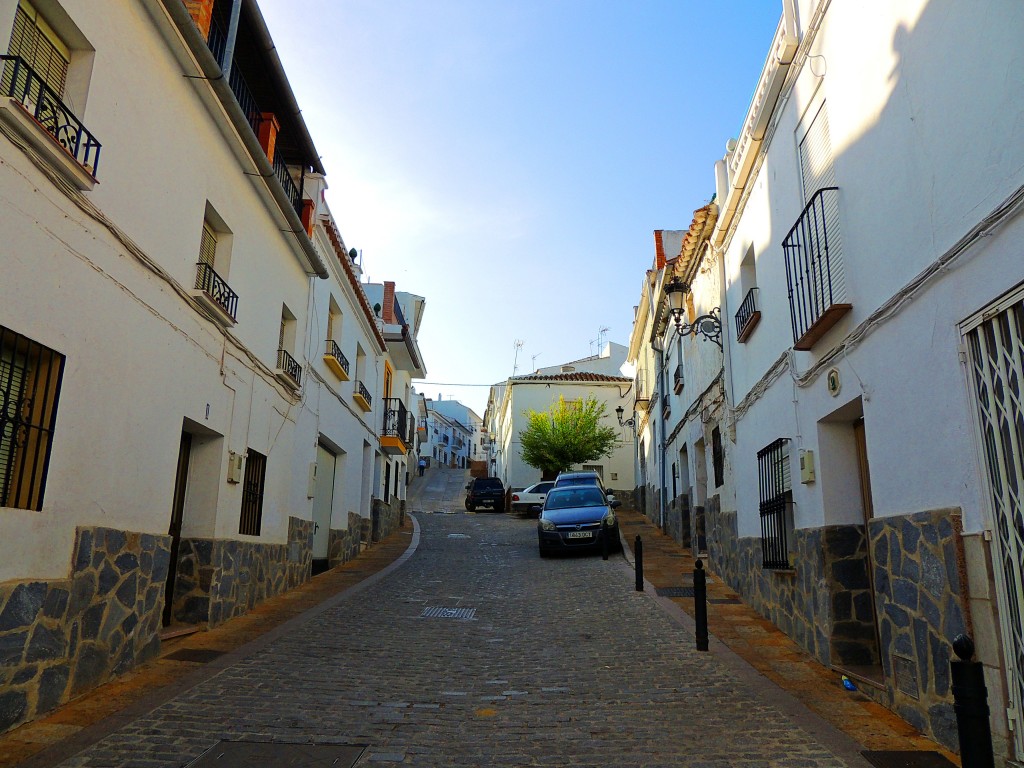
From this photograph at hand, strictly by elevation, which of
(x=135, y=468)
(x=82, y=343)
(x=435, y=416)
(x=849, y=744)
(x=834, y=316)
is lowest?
(x=849, y=744)

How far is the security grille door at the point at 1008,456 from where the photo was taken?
4.07 metres

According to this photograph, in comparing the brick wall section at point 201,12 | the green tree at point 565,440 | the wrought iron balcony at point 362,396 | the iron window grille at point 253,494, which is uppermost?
the brick wall section at point 201,12

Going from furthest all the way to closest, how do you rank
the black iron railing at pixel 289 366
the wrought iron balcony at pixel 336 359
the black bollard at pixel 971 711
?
the wrought iron balcony at pixel 336 359, the black iron railing at pixel 289 366, the black bollard at pixel 971 711

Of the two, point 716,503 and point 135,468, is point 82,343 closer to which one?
point 135,468

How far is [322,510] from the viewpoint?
1498cm

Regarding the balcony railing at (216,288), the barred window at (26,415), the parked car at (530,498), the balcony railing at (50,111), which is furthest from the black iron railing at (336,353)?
the parked car at (530,498)

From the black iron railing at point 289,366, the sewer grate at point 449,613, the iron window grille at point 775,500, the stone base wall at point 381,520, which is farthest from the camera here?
the stone base wall at point 381,520

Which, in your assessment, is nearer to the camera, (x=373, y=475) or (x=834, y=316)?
(x=834, y=316)

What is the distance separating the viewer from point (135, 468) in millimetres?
6906

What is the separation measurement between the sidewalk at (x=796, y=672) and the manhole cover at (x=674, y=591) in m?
0.20

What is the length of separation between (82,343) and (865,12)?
671 cm

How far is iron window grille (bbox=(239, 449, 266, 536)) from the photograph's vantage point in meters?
10.2


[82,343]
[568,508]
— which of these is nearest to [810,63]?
[82,343]

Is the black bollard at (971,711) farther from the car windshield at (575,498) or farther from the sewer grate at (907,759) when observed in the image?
the car windshield at (575,498)
